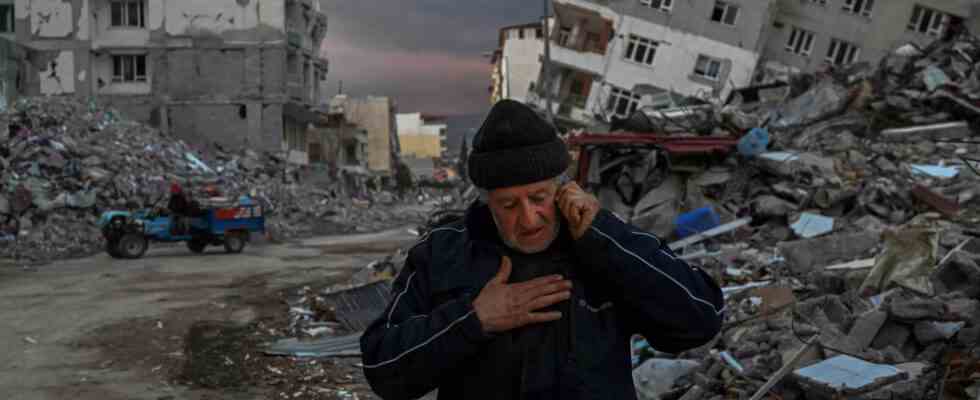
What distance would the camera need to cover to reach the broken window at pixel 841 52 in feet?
130

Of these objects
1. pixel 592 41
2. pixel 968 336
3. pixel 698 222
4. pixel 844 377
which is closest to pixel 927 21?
pixel 592 41

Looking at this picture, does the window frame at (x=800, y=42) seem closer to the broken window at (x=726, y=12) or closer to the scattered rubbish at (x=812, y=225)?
the broken window at (x=726, y=12)

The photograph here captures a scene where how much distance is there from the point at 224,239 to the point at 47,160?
8529 millimetres

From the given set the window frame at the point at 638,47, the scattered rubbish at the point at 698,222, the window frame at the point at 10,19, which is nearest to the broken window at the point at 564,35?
the window frame at the point at 638,47

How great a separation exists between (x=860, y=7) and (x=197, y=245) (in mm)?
36310

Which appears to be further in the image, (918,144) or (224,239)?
(224,239)

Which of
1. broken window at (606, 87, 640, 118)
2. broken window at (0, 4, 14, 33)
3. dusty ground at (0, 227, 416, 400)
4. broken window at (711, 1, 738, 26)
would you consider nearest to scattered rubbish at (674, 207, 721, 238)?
dusty ground at (0, 227, 416, 400)

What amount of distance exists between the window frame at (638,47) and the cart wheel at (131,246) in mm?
25867

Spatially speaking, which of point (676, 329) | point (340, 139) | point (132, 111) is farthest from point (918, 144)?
point (340, 139)

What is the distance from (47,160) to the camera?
22.6m

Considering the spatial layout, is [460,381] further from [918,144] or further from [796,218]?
[918,144]

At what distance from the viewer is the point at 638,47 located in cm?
3681

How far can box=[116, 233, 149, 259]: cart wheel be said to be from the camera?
16891 millimetres

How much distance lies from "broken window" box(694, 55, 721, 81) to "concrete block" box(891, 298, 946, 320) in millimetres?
32980
